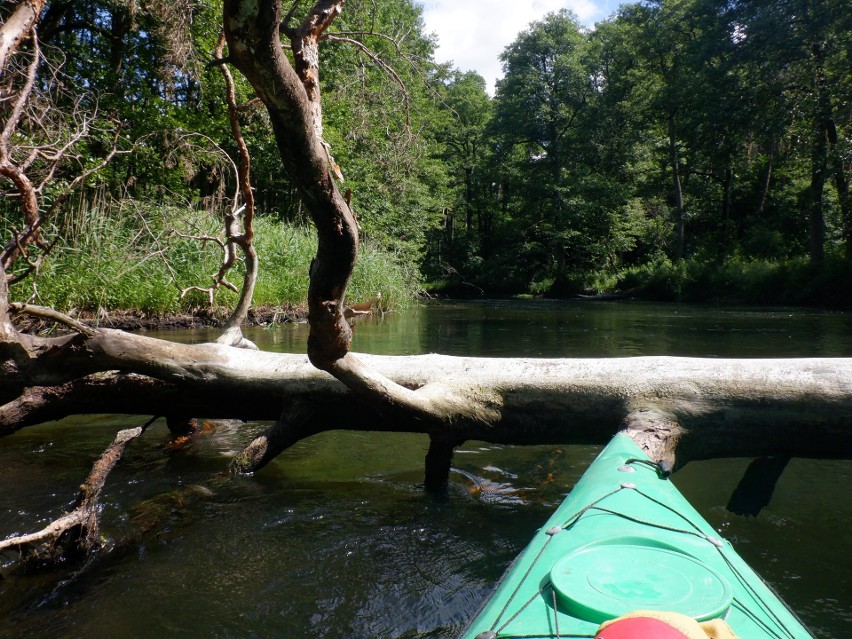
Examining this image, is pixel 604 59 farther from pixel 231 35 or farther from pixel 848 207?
pixel 231 35

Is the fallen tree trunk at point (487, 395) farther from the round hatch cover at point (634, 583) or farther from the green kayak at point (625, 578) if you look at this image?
the round hatch cover at point (634, 583)

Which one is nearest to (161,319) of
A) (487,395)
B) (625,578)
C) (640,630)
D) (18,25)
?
(18,25)

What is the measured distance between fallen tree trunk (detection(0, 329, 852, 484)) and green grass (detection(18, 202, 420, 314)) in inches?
131

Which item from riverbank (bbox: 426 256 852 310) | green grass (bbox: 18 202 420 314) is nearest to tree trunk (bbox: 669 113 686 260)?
riverbank (bbox: 426 256 852 310)

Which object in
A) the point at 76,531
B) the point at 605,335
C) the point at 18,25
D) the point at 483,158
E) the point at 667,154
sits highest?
the point at 483,158

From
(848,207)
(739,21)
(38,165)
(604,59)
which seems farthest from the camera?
(604,59)

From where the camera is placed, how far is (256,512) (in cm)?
355

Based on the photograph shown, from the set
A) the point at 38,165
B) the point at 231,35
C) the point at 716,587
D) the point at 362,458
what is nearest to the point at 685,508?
the point at 716,587

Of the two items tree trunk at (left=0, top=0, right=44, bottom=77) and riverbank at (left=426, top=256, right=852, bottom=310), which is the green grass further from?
riverbank at (left=426, top=256, right=852, bottom=310)

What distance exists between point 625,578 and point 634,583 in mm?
28

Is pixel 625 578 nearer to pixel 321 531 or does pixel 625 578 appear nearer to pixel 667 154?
pixel 321 531

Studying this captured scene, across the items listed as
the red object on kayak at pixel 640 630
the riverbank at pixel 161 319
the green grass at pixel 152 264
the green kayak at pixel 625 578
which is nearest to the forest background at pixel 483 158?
the green grass at pixel 152 264

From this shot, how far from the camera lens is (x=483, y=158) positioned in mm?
36281

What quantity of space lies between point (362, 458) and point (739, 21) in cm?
2440
